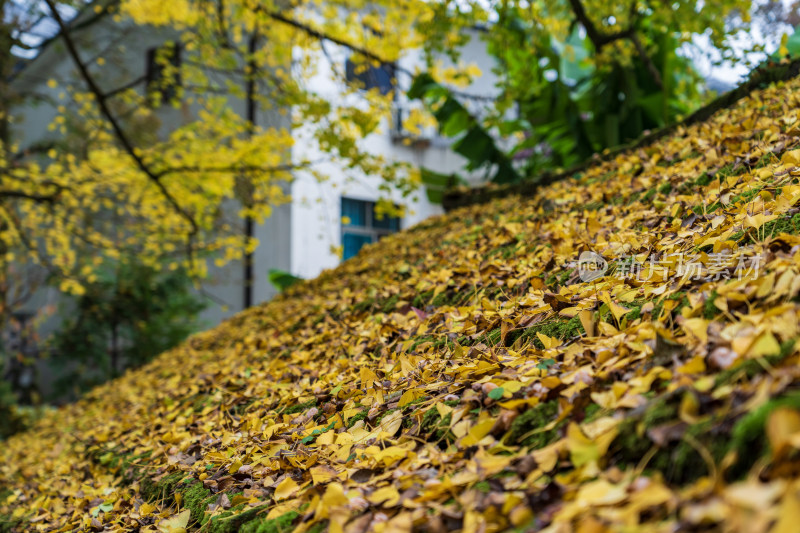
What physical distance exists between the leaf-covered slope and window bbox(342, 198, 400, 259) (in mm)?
6093

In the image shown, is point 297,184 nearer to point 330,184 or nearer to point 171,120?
point 330,184

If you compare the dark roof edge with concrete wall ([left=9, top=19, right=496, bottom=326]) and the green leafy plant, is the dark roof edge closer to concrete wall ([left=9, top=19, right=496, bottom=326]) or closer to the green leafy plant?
concrete wall ([left=9, top=19, right=496, bottom=326])

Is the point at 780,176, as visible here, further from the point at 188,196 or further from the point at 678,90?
the point at 188,196


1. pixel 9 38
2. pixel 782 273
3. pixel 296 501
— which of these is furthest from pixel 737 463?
pixel 9 38

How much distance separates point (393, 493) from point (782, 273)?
34.6 inches

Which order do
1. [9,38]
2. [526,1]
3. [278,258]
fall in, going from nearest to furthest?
[526,1], [9,38], [278,258]

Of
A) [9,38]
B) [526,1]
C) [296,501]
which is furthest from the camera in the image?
[9,38]

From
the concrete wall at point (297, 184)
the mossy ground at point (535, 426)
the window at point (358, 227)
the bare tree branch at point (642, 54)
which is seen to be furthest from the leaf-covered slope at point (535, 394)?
the window at point (358, 227)

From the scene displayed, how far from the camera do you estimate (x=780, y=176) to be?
1796 mm

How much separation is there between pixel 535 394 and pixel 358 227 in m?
8.32

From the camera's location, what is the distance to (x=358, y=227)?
30.8 ft

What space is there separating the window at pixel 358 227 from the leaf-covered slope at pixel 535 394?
609 centimetres

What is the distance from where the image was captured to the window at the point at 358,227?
924 cm

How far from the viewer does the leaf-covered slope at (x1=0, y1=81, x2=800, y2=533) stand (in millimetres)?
796
